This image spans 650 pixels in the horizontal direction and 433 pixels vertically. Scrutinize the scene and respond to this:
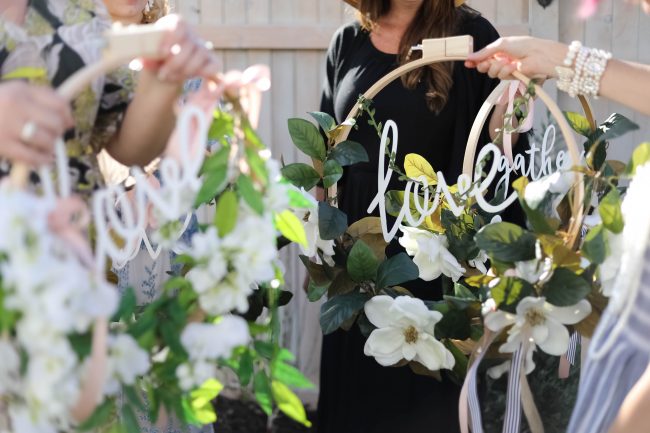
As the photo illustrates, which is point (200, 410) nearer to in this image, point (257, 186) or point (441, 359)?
point (257, 186)

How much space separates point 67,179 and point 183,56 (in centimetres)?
22

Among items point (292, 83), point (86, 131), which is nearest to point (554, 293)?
point (86, 131)

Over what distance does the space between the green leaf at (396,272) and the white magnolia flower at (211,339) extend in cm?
68

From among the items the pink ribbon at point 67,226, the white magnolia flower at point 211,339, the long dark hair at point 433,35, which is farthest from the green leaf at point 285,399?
the long dark hair at point 433,35

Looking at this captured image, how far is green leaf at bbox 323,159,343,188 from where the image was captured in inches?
71.5

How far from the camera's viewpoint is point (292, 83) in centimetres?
301

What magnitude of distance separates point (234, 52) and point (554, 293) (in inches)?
73.2

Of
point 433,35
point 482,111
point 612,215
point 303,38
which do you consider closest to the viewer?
point 612,215

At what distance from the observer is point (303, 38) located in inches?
116

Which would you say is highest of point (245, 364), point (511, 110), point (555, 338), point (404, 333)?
point (511, 110)

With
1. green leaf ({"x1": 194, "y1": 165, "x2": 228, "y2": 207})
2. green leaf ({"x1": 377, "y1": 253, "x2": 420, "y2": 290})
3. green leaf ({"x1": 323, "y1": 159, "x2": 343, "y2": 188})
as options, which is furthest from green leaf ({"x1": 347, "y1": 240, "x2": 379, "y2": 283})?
green leaf ({"x1": 194, "y1": 165, "x2": 228, "y2": 207})

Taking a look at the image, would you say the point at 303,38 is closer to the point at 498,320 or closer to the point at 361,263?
the point at 361,263

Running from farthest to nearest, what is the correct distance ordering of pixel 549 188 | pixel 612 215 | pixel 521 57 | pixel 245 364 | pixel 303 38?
pixel 303 38, pixel 521 57, pixel 549 188, pixel 612 215, pixel 245 364

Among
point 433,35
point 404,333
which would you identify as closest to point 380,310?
point 404,333
